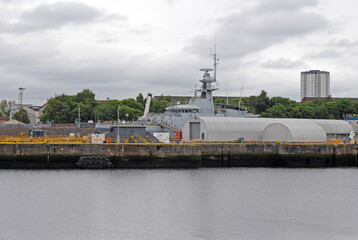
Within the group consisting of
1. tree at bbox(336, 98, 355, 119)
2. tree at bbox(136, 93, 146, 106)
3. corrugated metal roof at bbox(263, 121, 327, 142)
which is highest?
tree at bbox(136, 93, 146, 106)

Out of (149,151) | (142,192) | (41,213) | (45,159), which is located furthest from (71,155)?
(41,213)

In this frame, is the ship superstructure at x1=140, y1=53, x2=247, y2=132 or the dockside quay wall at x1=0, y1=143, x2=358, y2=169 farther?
the ship superstructure at x1=140, y1=53, x2=247, y2=132

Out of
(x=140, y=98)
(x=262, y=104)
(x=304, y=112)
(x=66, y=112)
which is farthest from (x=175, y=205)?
(x=140, y=98)

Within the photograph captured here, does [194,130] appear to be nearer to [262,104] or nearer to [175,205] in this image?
[175,205]

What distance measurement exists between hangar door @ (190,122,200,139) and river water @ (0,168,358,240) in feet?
54.8

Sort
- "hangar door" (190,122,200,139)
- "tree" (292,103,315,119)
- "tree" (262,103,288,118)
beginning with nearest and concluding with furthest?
"hangar door" (190,122,200,139), "tree" (262,103,288,118), "tree" (292,103,315,119)

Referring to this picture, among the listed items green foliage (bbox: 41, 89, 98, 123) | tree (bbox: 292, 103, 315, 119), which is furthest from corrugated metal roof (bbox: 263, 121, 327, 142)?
green foliage (bbox: 41, 89, 98, 123)

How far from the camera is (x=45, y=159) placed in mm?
68875

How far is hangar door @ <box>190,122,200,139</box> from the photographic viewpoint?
8231cm

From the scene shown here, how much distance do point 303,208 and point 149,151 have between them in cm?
2783

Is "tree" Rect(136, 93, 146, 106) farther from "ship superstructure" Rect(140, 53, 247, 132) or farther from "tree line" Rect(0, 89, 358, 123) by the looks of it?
"ship superstructure" Rect(140, 53, 247, 132)

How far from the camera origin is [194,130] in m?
82.8

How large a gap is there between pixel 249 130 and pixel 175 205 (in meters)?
39.2

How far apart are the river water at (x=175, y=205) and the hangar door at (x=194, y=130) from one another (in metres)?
16.7
